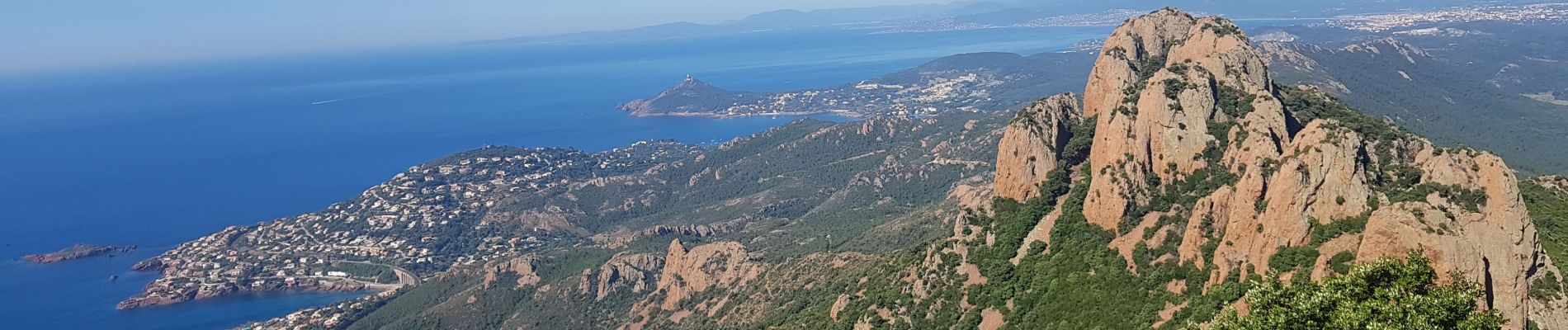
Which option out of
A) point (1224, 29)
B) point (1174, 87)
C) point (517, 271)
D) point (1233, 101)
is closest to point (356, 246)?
point (517, 271)

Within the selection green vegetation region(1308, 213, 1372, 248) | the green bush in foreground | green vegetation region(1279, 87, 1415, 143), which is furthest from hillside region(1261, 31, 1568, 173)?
the green bush in foreground

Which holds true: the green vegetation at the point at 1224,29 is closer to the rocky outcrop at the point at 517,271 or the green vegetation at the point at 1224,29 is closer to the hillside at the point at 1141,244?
the hillside at the point at 1141,244

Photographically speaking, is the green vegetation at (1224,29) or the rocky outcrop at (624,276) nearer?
the green vegetation at (1224,29)

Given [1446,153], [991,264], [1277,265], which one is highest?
[1446,153]

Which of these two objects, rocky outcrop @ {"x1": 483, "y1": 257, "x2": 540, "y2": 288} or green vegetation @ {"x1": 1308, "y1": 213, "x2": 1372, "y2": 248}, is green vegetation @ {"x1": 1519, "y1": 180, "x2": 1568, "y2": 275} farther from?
rocky outcrop @ {"x1": 483, "y1": 257, "x2": 540, "y2": 288}

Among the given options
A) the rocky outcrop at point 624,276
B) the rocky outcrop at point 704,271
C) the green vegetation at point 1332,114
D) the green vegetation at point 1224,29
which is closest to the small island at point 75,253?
the rocky outcrop at point 624,276

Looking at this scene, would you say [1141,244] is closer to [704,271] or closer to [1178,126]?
[1178,126]

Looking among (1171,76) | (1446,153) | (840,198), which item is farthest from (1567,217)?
(840,198)

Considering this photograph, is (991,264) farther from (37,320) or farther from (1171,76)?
(37,320)
